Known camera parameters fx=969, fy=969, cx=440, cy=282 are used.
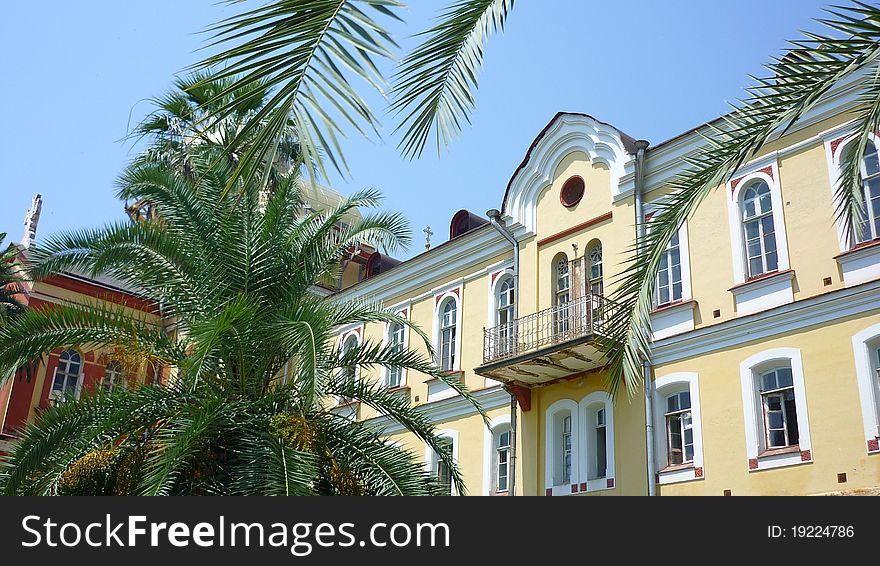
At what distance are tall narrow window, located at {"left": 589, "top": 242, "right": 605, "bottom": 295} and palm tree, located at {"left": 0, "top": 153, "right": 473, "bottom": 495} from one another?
7267mm

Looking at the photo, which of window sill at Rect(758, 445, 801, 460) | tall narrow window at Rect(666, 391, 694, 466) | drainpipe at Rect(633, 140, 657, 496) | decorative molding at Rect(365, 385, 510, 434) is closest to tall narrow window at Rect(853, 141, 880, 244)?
window sill at Rect(758, 445, 801, 460)

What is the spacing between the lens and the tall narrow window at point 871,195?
635 inches

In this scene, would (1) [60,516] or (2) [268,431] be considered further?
(2) [268,431]

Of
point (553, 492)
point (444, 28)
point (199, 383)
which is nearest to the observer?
point (444, 28)

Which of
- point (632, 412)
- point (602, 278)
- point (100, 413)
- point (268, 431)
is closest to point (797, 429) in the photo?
point (632, 412)

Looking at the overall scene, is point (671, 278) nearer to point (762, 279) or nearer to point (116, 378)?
point (762, 279)

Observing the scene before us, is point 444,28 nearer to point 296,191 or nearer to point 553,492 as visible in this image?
point 296,191

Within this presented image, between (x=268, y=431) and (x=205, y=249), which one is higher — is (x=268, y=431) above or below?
below

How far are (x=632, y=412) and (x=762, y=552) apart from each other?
11.6 m

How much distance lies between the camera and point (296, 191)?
51.3 ft

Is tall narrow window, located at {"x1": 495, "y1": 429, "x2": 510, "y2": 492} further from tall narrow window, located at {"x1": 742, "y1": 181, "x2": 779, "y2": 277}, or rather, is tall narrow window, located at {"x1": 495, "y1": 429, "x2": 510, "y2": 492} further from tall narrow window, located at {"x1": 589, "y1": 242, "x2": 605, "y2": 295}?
tall narrow window, located at {"x1": 742, "y1": 181, "x2": 779, "y2": 277}

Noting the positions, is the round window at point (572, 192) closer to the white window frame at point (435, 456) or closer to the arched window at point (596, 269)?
the arched window at point (596, 269)

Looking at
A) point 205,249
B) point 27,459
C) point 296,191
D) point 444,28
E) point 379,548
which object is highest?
point 296,191

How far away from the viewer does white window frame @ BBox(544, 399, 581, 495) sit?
19594 mm
